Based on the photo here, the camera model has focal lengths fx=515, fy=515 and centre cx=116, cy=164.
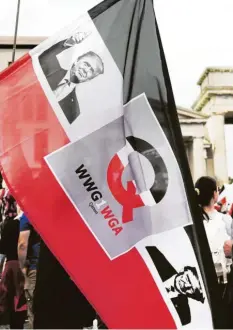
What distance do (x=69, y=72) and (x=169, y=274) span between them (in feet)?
3.44

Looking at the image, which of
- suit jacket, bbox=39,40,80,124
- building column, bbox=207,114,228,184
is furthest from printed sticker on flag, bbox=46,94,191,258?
building column, bbox=207,114,228,184

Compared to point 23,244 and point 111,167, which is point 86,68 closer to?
point 111,167

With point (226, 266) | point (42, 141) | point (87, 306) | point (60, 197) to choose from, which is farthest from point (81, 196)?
point (226, 266)

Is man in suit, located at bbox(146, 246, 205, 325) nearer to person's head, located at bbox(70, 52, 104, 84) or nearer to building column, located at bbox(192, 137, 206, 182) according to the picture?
person's head, located at bbox(70, 52, 104, 84)

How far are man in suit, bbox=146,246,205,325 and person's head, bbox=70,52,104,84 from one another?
0.92 meters

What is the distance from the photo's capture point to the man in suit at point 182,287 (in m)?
2.10

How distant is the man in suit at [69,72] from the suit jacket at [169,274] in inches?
28.0

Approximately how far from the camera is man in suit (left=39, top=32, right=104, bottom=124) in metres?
2.40

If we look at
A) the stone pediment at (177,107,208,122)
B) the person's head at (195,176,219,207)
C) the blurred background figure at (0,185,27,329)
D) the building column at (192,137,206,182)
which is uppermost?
the person's head at (195,176,219,207)

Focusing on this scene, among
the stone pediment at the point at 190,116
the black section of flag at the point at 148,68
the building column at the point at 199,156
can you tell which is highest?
the black section of flag at the point at 148,68

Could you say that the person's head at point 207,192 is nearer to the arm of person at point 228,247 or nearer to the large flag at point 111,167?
the arm of person at point 228,247

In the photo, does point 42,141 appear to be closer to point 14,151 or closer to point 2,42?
point 14,151

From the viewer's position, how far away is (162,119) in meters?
2.28

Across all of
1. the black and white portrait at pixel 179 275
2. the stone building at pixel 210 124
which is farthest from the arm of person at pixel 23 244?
the stone building at pixel 210 124
